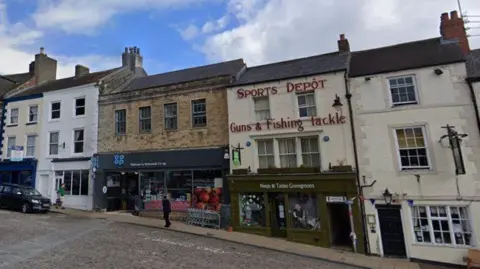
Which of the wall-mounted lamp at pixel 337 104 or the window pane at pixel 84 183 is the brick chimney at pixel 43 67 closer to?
the window pane at pixel 84 183

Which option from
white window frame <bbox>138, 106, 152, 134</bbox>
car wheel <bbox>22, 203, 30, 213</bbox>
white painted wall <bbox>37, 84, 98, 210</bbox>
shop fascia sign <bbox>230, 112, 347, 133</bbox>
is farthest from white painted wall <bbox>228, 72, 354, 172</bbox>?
car wheel <bbox>22, 203, 30, 213</bbox>

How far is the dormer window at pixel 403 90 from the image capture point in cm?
1420

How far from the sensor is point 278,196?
627 inches

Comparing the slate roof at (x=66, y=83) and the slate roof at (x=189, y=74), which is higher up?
the slate roof at (x=66, y=83)

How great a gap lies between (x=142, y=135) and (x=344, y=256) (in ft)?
44.5

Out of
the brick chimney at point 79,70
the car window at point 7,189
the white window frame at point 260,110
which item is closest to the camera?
the white window frame at point 260,110

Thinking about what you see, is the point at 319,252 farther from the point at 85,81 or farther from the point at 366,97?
the point at 85,81

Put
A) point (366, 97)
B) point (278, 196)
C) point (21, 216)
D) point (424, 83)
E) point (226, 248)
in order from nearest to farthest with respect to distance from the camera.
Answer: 1. point (226, 248)
2. point (424, 83)
3. point (366, 97)
4. point (278, 196)
5. point (21, 216)

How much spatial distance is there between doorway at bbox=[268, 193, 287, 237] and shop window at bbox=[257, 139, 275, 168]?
1613 mm

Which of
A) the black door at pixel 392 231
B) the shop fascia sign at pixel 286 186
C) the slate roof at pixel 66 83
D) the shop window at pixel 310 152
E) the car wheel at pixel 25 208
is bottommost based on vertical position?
the black door at pixel 392 231

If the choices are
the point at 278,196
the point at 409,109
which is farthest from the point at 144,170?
the point at 409,109

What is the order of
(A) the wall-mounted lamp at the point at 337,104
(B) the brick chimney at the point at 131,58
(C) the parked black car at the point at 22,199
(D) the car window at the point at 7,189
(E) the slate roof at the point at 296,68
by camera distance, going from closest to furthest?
(A) the wall-mounted lamp at the point at 337,104 < (E) the slate roof at the point at 296,68 < (C) the parked black car at the point at 22,199 < (D) the car window at the point at 7,189 < (B) the brick chimney at the point at 131,58

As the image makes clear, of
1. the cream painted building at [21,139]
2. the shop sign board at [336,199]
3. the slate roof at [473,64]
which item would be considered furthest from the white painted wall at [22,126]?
the slate roof at [473,64]

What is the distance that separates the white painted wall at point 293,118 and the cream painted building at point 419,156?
2.22ft
